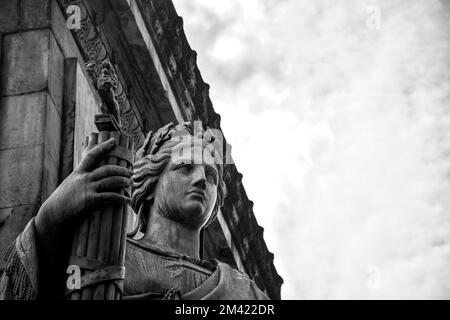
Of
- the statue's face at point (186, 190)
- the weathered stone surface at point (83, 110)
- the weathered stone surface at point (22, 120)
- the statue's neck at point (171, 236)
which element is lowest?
the statue's neck at point (171, 236)

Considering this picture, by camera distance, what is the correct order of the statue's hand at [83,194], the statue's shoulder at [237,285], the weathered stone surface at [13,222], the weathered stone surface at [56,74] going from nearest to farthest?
the statue's hand at [83,194]
the statue's shoulder at [237,285]
the weathered stone surface at [13,222]
the weathered stone surface at [56,74]

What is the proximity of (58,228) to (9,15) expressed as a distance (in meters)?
4.31

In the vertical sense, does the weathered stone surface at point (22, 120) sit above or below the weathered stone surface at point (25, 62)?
below

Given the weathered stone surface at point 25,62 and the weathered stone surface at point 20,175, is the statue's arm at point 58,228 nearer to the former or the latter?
the weathered stone surface at point 20,175

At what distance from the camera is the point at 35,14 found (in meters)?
19.0

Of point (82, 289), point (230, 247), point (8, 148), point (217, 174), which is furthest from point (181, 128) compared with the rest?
point (230, 247)

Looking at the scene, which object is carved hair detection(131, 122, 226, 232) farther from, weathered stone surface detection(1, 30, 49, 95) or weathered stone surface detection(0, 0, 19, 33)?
weathered stone surface detection(0, 0, 19, 33)

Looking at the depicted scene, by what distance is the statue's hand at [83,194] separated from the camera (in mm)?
15062

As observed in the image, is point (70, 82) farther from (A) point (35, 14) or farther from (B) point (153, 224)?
(B) point (153, 224)

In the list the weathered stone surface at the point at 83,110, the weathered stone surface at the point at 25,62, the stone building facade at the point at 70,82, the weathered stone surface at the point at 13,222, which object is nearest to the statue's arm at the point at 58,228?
the weathered stone surface at the point at 13,222

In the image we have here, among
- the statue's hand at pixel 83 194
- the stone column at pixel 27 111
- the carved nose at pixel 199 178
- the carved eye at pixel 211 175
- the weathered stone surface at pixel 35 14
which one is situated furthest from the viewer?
the weathered stone surface at pixel 35 14
